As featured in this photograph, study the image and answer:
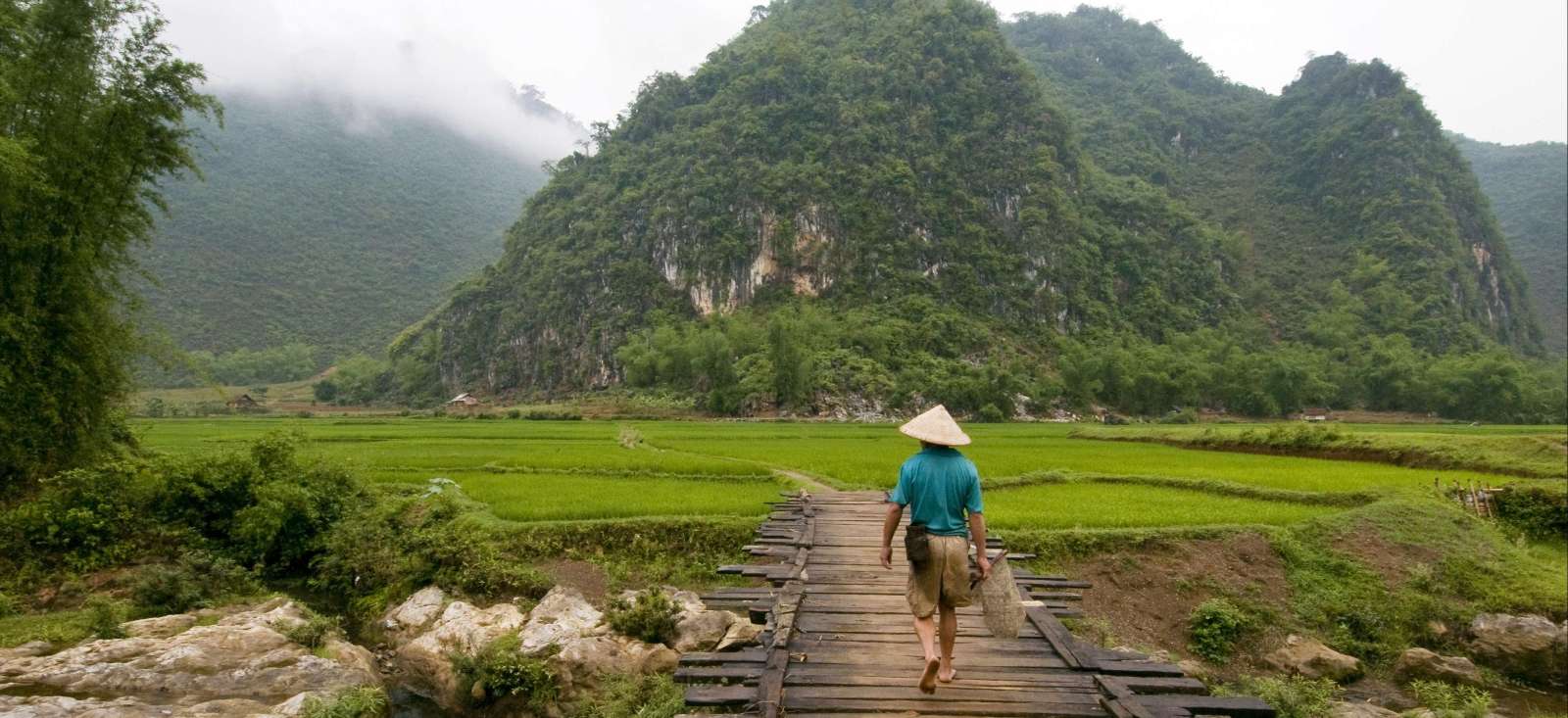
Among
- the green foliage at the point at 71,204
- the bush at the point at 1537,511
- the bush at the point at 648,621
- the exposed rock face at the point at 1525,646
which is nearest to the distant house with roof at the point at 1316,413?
the bush at the point at 1537,511

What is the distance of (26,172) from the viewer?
9703mm

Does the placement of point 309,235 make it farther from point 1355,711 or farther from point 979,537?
point 1355,711

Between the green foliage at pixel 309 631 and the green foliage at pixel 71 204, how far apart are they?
6299 millimetres

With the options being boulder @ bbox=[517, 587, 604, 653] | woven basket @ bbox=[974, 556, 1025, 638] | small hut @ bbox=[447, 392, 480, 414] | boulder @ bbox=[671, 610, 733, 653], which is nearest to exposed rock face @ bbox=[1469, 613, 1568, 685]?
woven basket @ bbox=[974, 556, 1025, 638]

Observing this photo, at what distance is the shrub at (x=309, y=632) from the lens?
8102mm

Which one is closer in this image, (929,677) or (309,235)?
(929,677)

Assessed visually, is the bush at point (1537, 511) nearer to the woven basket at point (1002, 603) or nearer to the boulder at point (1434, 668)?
the boulder at point (1434, 668)

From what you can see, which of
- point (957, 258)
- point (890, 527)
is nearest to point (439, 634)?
point (890, 527)

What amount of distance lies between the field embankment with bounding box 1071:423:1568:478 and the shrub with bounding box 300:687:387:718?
22.2m

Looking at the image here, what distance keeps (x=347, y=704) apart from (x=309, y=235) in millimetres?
120614

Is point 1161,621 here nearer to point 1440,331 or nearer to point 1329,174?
point 1440,331

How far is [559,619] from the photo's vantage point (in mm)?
8672

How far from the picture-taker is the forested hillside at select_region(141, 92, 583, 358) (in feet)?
277

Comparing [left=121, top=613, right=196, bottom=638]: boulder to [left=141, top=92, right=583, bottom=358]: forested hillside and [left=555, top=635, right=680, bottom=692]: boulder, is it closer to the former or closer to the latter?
[left=555, top=635, right=680, bottom=692]: boulder
